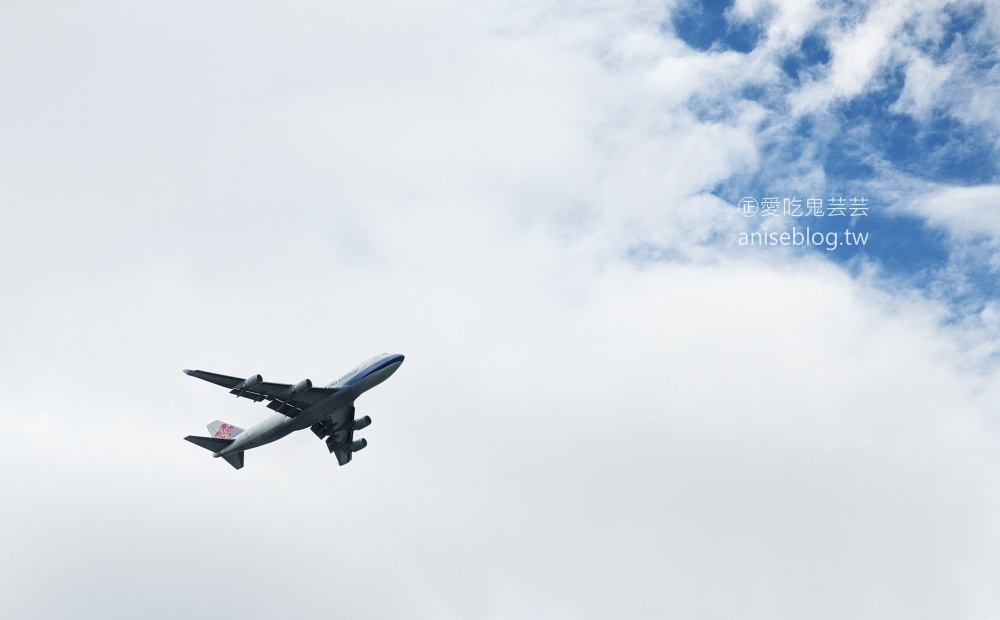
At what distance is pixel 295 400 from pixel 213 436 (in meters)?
19.9

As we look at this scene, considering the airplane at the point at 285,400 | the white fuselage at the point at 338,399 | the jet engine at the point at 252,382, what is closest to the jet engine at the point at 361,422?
the airplane at the point at 285,400

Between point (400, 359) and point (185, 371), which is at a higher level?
point (400, 359)

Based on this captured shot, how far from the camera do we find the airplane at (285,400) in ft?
357

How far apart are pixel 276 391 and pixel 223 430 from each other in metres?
18.5

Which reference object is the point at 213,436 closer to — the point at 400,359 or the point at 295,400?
the point at 295,400

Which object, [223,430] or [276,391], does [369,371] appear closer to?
[276,391]

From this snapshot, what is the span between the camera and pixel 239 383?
108812mm

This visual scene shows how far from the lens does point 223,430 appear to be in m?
125

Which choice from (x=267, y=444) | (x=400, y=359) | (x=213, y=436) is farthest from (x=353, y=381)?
(x=213, y=436)

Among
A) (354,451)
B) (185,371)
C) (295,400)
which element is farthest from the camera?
(354,451)

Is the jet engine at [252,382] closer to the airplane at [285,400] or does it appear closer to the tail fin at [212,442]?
the airplane at [285,400]

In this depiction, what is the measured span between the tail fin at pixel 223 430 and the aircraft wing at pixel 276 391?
12.2 metres

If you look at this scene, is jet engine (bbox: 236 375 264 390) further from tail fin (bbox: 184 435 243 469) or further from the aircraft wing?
tail fin (bbox: 184 435 243 469)

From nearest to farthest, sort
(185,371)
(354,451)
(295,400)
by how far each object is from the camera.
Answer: (185,371) → (295,400) → (354,451)
